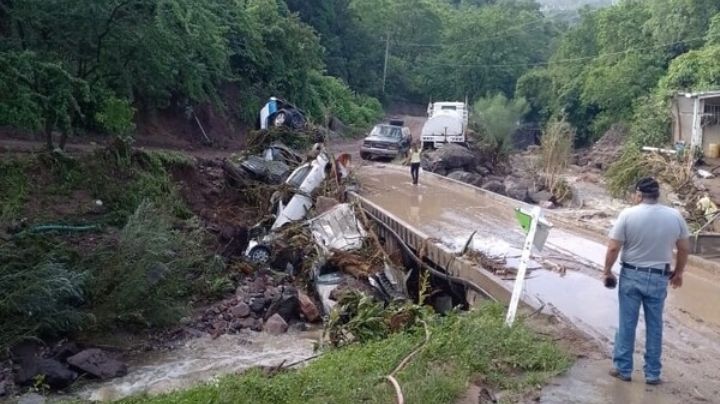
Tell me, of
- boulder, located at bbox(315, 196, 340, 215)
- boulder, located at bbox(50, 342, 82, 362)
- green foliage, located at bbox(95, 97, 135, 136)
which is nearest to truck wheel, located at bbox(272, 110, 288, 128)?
green foliage, located at bbox(95, 97, 135, 136)

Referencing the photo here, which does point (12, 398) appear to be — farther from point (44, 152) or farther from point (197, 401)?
point (44, 152)

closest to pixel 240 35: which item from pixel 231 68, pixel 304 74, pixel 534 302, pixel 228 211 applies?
pixel 231 68

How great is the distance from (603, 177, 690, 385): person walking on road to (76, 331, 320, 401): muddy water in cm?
495

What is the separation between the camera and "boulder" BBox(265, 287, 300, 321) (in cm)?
1300

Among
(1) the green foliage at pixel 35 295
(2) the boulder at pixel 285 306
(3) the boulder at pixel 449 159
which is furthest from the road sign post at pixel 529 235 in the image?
(3) the boulder at pixel 449 159

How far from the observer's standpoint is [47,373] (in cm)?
962

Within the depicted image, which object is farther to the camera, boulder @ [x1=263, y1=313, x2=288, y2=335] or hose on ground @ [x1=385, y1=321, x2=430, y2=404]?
boulder @ [x1=263, y1=313, x2=288, y2=335]

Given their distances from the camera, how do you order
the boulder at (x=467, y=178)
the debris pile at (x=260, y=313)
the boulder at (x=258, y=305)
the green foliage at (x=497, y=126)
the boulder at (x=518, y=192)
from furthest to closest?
the green foliage at (x=497, y=126) → the boulder at (x=467, y=178) → the boulder at (x=518, y=192) → the boulder at (x=258, y=305) → the debris pile at (x=260, y=313)

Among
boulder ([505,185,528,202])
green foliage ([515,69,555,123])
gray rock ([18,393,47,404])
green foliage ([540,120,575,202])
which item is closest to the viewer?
gray rock ([18,393,47,404])

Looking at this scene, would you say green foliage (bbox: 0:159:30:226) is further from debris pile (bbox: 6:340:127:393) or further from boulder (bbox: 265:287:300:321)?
boulder (bbox: 265:287:300:321)

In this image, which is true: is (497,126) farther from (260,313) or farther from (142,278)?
(142,278)

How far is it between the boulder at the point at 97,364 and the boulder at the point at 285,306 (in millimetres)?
3160

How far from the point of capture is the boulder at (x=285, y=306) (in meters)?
13.0

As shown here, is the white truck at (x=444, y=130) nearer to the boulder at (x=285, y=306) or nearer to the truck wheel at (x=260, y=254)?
the truck wheel at (x=260, y=254)
